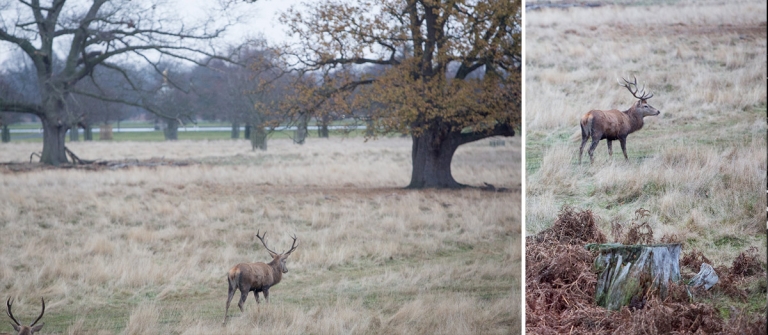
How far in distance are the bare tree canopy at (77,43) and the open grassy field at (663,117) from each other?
2663 millimetres

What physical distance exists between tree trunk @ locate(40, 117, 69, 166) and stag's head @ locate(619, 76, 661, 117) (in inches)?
152

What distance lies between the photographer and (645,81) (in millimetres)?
4574

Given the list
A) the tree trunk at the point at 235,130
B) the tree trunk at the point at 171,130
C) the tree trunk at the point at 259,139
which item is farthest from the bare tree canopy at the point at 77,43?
the tree trunk at the point at 259,139

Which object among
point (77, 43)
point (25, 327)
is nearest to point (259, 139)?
point (77, 43)

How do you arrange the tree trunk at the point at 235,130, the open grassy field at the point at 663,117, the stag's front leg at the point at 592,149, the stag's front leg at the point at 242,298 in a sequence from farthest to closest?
1. the tree trunk at the point at 235,130
2. the stag's front leg at the point at 242,298
3. the stag's front leg at the point at 592,149
4. the open grassy field at the point at 663,117

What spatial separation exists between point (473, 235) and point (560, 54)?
6.53ft

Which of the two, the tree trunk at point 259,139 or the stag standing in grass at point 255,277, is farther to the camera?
the tree trunk at point 259,139

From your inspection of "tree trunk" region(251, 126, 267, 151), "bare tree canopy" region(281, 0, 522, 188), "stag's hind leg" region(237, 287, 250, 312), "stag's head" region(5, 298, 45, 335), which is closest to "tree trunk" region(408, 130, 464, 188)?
"bare tree canopy" region(281, 0, 522, 188)

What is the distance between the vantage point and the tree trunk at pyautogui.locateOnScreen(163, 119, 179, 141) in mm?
5539

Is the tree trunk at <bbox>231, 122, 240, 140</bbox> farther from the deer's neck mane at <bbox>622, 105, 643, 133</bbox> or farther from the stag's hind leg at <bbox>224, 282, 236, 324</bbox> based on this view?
the deer's neck mane at <bbox>622, 105, 643, 133</bbox>

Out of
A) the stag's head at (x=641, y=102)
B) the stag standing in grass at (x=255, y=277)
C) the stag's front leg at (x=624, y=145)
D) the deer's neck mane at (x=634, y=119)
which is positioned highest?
the stag's head at (x=641, y=102)

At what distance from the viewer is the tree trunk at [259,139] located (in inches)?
229

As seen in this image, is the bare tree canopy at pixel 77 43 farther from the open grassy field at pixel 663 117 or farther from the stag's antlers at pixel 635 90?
the stag's antlers at pixel 635 90

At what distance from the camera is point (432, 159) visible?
6.36 metres
